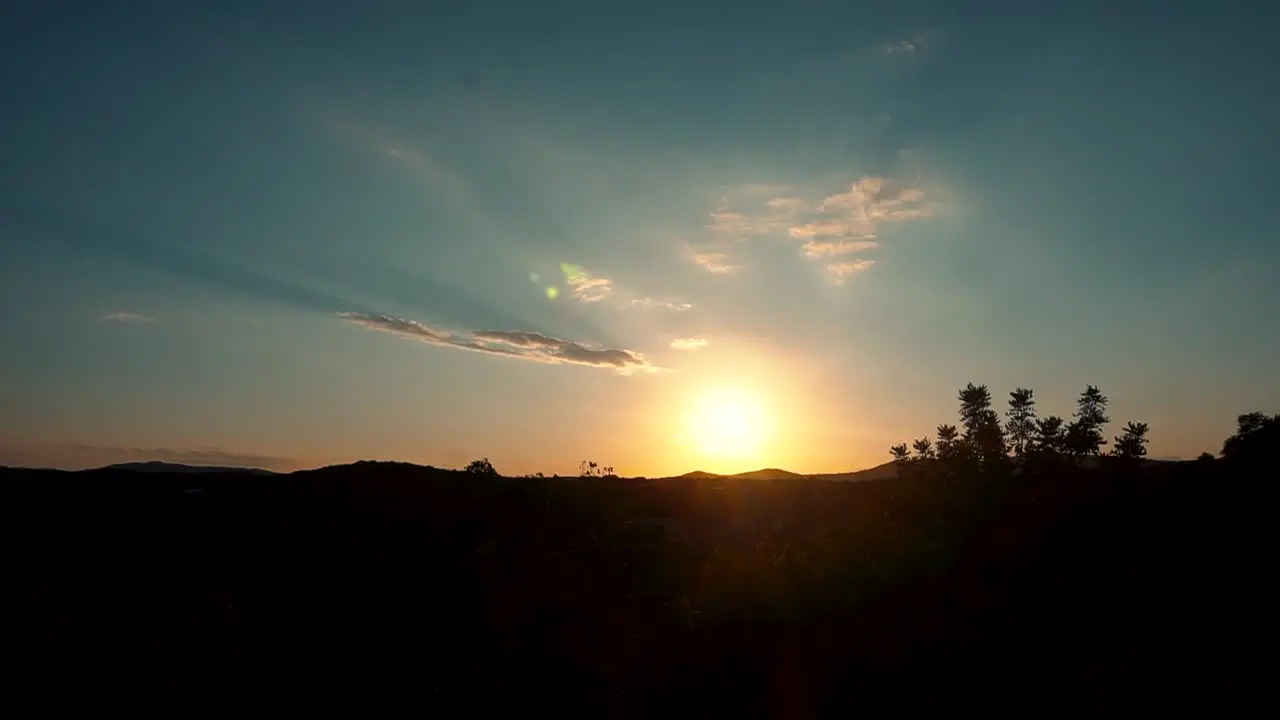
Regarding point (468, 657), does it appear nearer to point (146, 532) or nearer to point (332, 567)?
point (332, 567)

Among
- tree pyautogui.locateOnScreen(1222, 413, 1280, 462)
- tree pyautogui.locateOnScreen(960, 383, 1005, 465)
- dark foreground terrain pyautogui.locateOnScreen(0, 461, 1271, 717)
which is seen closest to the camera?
dark foreground terrain pyautogui.locateOnScreen(0, 461, 1271, 717)

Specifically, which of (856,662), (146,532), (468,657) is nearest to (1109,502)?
(856,662)

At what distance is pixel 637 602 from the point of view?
17.7 meters

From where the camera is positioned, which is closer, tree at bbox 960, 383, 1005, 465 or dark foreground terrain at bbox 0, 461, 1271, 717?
dark foreground terrain at bbox 0, 461, 1271, 717

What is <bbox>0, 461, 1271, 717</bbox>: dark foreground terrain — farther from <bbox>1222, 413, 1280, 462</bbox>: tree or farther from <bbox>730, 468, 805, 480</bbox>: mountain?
<bbox>730, 468, 805, 480</bbox>: mountain

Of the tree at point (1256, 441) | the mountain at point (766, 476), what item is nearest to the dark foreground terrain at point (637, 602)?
the tree at point (1256, 441)

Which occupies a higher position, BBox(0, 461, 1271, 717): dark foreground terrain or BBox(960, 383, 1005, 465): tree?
BBox(960, 383, 1005, 465): tree

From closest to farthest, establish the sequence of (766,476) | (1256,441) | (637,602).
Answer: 1. (637,602)
2. (1256,441)
3. (766,476)

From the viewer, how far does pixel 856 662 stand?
1347 centimetres

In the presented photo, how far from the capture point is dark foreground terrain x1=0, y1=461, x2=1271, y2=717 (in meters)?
12.3

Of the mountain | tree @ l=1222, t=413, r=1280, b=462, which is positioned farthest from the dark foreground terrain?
the mountain

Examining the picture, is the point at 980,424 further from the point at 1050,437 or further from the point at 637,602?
the point at 637,602

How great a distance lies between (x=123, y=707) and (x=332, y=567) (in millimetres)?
6376

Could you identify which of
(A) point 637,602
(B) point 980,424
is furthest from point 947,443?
(A) point 637,602
